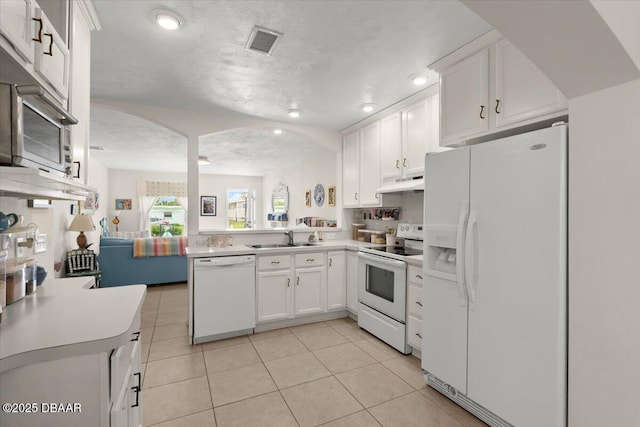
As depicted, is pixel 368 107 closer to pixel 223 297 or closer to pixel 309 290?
pixel 309 290

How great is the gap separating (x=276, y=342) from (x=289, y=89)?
2519 millimetres

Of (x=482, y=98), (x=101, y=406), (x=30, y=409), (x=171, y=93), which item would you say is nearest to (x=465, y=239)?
(x=482, y=98)

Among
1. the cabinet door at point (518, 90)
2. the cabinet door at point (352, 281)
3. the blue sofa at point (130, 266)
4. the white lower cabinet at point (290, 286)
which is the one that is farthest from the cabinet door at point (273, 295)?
the blue sofa at point (130, 266)

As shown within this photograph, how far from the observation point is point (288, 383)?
231 cm

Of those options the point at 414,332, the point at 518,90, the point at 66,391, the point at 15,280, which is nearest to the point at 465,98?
the point at 518,90

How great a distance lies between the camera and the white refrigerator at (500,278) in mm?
1501

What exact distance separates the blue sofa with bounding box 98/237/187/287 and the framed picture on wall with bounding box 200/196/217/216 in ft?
13.0

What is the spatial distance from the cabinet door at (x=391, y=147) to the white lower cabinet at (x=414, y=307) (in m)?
1.11

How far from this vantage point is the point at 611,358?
4.30 ft

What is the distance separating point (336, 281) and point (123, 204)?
285 inches

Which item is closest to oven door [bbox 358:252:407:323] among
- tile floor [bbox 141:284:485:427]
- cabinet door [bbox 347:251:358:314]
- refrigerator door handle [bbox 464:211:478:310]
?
cabinet door [bbox 347:251:358:314]

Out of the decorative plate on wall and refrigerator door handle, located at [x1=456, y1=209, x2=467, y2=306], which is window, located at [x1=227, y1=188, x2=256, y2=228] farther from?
refrigerator door handle, located at [x1=456, y1=209, x2=467, y2=306]

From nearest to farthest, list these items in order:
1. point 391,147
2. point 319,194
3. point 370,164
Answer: point 391,147 < point 370,164 < point 319,194

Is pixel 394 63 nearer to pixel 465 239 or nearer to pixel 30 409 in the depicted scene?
pixel 465 239
